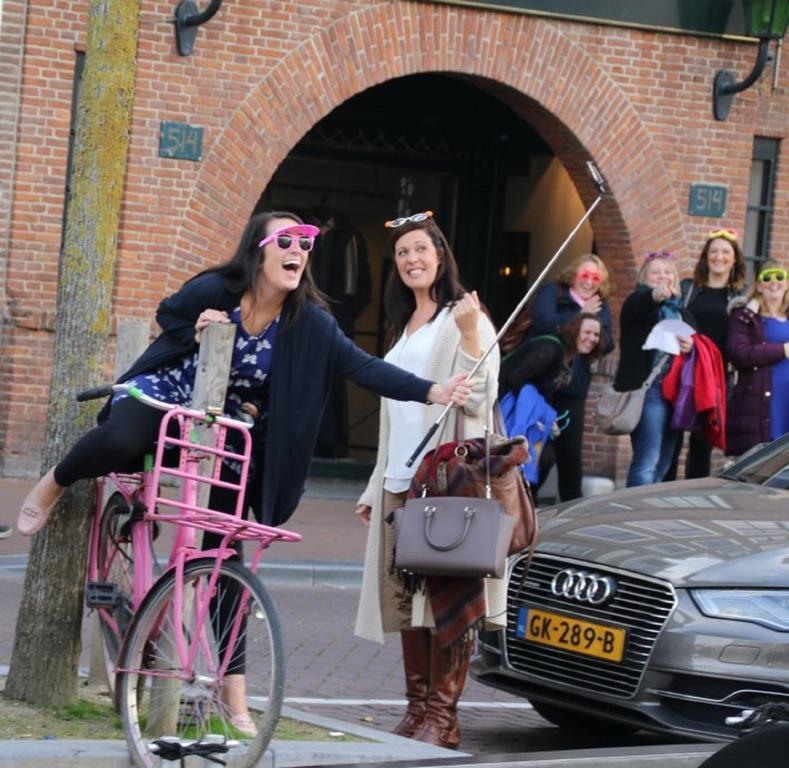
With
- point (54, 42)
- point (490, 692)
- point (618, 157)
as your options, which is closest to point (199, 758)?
A: point (490, 692)

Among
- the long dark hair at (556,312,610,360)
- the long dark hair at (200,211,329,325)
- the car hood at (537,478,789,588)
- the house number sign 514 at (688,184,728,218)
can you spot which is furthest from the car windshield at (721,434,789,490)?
the house number sign 514 at (688,184,728,218)

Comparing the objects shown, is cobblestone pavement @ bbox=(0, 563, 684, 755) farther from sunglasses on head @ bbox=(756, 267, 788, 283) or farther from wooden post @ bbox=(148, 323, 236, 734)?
sunglasses on head @ bbox=(756, 267, 788, 283)

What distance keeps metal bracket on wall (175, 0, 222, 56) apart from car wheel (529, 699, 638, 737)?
8.25m

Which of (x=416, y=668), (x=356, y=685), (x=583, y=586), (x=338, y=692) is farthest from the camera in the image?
(x=356, y=685)

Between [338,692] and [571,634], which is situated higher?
[571,634]

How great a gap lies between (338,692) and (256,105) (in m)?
7.80

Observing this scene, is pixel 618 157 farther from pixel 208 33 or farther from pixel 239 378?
pixel 239 378

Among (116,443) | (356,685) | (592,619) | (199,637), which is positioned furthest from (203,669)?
(356,685)

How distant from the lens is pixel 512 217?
59.0ft

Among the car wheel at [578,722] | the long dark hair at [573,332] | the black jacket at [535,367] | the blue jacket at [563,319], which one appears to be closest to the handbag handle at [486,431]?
the car wheel at [578,722]

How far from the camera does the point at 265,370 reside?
5.89 metres

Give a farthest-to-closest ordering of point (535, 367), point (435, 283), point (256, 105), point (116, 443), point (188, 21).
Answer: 1. point (256, 105)
2. point (188, 21)
3. point (535, 367)
4. point (435, 283)
5. point (116, 443)

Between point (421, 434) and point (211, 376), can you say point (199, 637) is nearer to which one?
point (211, 376)

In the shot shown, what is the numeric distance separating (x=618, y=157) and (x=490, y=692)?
8620mm
